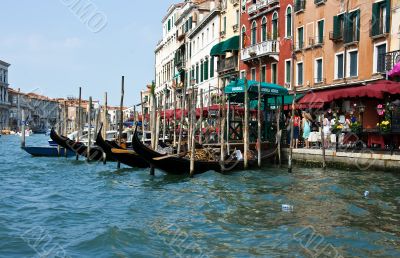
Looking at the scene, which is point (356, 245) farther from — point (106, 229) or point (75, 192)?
point (75, 192)

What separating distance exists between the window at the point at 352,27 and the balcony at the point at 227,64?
9055mm

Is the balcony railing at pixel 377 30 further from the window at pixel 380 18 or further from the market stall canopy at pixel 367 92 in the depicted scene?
the market stall canopy at pixel 367 92

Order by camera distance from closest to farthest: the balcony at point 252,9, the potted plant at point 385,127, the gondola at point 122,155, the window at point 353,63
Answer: the potted plant at point 385,127 → the gondola at point 122,155 → the window at point 353,63 → the balcony at point 252,9

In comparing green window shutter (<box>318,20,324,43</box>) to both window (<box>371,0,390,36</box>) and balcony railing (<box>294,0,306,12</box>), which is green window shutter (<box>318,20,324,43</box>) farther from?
window (<box>371,0,390,36</box>)

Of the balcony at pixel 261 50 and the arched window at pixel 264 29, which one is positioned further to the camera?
the arched window at pixel 264 29

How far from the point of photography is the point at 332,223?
25.1 feet

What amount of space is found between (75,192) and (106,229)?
165 inches

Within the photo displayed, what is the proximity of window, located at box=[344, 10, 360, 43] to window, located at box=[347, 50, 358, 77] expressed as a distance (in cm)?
43

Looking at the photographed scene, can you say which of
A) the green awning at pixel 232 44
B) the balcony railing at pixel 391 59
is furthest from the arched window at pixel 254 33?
the balcony railing at pixel 391 59

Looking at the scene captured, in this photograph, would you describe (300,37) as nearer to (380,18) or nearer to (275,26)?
(275,26)

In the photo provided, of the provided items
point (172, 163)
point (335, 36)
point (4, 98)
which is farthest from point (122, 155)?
point (4, 98)

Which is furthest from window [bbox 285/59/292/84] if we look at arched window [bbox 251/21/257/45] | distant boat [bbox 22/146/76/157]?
distant boat [bbox 22/146/76/157]

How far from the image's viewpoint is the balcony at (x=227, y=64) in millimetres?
26641

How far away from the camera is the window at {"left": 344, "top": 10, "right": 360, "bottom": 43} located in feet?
57.4
